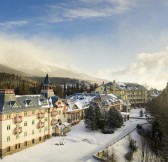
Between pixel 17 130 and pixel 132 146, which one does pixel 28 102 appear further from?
pixel 132 146

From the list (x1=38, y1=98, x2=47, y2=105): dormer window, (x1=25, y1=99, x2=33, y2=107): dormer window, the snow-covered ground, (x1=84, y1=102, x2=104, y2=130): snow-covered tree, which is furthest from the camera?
(x1=84, y1=102, x2=104, y2=130): snow-covered tree

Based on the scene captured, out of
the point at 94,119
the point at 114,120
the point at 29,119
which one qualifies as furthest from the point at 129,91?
the point at 29,119

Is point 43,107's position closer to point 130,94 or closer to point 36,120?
point 36,120

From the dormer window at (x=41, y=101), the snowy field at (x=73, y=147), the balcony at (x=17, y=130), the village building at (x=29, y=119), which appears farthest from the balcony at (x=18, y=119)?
the dormer window at (x=41, y=101)

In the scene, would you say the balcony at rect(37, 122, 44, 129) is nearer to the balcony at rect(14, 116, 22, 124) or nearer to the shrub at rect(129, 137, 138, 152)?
the balcony at rect(14, 116, 22, 124)

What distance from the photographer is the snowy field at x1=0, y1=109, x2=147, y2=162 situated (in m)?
A: 45.5

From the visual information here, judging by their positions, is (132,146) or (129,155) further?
(132,146)

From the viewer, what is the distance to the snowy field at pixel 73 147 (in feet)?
149

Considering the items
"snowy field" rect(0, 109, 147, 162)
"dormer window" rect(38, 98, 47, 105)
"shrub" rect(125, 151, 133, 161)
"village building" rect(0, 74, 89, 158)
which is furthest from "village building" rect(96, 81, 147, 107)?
"shrub" rect(125, 151, 133, 161)

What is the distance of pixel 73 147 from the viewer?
5141 cm

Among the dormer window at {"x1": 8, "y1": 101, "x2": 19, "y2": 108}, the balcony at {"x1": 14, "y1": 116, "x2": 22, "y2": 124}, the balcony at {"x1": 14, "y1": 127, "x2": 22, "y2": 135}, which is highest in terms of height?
the dormer window at {"x1": 8, "y1": 101, "x2": 19, "y2": 108}

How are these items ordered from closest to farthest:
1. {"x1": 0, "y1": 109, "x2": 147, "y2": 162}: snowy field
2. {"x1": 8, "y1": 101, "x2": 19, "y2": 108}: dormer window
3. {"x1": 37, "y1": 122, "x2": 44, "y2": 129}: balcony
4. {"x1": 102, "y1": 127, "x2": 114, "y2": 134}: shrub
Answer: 1. {"x1": 0, "y1": 109, "x2": 147, "y2": 162}: snowy field
2. {"x1": 8, "y1": 101, "x2": 19, "y2": 108}: dormer window
3. {"x1": 37, "y1": 122, "x2": 44, "y2": 129}: balcony
4. {"x1": 102, "y1": 127, "x2": 114, "y2": 134}: shrub

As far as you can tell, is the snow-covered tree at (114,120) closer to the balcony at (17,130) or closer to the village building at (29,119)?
the village building at (29,119)

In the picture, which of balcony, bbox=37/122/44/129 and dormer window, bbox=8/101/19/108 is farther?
balcony, bbox=37/122/44/129
